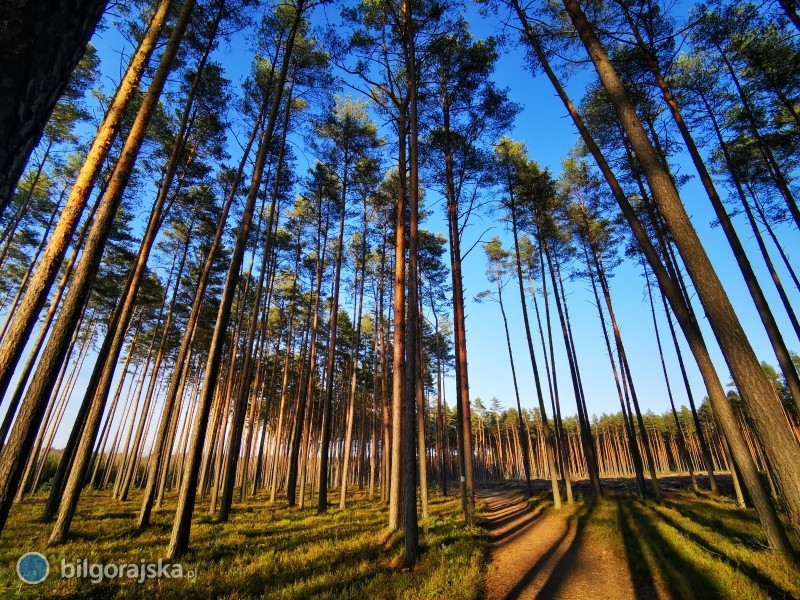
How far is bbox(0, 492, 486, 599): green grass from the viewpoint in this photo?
5.10m

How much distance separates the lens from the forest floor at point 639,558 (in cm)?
521

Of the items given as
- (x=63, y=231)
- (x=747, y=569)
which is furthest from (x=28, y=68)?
(x=747, y=569)

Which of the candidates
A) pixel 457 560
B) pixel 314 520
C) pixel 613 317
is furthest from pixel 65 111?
pixel 613 317

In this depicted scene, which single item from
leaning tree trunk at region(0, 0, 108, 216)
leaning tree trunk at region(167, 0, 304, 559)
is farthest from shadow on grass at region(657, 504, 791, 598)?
leaning tree trunk at region(167, 0, 304, 559)

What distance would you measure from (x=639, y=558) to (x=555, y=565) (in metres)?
1.62

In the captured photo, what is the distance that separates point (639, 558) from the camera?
6844 millimetres

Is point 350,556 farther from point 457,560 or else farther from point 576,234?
point 576,234

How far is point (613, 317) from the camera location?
16562mm

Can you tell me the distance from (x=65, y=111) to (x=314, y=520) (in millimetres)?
18524

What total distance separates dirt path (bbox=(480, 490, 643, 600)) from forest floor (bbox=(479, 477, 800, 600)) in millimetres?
16

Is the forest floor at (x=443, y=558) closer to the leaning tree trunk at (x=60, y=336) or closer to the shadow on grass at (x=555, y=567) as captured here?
the shadow on grass at (x=555, y=567)

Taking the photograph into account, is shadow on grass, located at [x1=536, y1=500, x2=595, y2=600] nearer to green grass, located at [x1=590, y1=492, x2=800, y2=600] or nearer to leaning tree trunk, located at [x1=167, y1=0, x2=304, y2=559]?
green grass, located at [x1=590, y1=492, x2=800, y2=600]

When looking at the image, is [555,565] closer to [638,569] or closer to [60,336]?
[638,569]

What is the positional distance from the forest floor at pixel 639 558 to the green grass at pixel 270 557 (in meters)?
0.84
